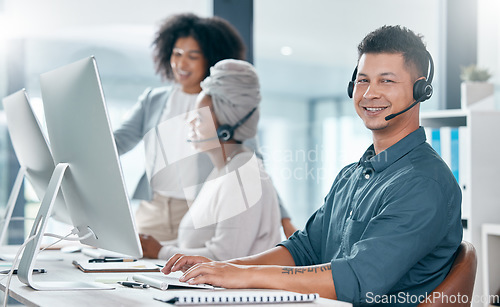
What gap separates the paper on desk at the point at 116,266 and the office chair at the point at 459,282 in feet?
2.55

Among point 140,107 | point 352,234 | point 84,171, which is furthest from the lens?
point 140,107

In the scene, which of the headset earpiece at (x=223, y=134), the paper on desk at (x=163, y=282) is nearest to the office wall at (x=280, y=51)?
the headset earpiece at (x=223, y=134)

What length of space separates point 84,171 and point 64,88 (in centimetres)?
20

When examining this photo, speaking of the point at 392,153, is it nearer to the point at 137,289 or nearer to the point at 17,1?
the point at 137,289

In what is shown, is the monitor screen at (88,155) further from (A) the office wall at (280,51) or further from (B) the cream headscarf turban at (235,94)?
(A) the office wall at (280,51)

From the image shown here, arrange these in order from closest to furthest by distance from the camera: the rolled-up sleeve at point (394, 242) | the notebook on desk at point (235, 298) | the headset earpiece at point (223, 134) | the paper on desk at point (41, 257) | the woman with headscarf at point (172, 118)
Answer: the notebook on desk at point (235, 298), the rolled-up sleeve at point (394, 242), the paper on desk at point (41, 257), the headset earpiece at point (223, 134), the woman with headscarf at point (172, 118)

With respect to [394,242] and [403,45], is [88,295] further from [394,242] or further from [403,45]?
[403,45]

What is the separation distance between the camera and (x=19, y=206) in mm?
3574

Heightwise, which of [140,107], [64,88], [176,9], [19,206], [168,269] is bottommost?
[19,206]

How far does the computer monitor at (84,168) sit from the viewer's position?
1.27 meters

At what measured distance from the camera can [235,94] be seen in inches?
93.9

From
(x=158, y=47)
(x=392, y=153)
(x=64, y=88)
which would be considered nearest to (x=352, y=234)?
(x=392, y=153)

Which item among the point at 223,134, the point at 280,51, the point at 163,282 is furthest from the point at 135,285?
the point at 280,51

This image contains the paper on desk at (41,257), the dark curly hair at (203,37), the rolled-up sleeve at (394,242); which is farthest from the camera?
the dark curly hair at (203,37)
